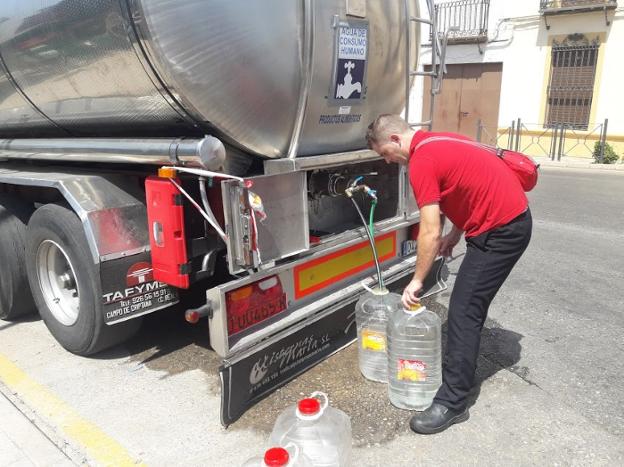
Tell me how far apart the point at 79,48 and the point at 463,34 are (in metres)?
16.7

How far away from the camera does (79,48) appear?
301 cm

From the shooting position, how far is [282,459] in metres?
1.96

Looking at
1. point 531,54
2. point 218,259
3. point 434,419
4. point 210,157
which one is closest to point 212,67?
point 210,157

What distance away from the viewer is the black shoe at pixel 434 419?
9.11 feet

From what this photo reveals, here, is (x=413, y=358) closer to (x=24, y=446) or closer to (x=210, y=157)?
(x=210, y=157)

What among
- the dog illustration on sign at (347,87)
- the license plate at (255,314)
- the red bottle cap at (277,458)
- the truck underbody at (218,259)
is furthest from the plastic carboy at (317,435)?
the dog illustration on sign at (347,87)

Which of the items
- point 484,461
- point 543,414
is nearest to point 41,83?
point 484,461

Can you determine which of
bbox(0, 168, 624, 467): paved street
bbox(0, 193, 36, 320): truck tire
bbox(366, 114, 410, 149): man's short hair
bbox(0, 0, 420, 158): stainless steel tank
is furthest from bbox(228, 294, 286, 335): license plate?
bbox(0, 193, 36, 320): truck tire

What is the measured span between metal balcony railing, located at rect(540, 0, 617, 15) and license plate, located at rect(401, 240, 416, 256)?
13.7 meters

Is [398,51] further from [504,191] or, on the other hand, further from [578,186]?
[578,186]

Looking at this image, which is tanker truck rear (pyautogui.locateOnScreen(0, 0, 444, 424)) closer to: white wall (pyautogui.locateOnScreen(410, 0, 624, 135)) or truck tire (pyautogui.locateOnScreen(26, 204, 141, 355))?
truck tire (pyautogui.locateOnScreen(26, 204, 141, 355))

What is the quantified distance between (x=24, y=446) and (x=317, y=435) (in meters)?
1.54

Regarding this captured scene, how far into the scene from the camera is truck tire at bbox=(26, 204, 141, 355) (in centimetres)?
330

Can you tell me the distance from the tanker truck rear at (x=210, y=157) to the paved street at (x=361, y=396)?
199 millimetres
